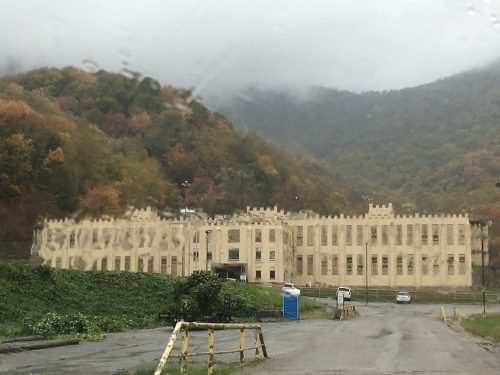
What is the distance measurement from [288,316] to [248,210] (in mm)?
64465

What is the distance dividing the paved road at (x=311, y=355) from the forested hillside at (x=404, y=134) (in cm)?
7272

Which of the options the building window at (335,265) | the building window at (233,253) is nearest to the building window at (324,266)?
the building window at (335,265)

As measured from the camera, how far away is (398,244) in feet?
314

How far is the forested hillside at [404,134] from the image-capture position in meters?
104

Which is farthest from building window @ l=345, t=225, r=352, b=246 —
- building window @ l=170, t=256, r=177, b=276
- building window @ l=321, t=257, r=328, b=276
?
building window @ l=170, t=256, r=177, b=276

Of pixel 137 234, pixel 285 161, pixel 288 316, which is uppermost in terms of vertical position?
pixel 285 161

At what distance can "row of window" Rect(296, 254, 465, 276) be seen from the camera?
94.0m

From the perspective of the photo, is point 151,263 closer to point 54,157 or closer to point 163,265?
point 163,265

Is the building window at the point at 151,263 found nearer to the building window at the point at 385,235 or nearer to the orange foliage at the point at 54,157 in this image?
the orange foliage at the point at 54,157

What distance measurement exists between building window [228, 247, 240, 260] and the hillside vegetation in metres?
21.1

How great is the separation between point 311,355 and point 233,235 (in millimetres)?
73965

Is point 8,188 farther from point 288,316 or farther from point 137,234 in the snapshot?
point 288,316

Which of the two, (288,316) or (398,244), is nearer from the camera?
(288,316)

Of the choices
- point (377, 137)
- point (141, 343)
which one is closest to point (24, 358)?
point (141, 343)
